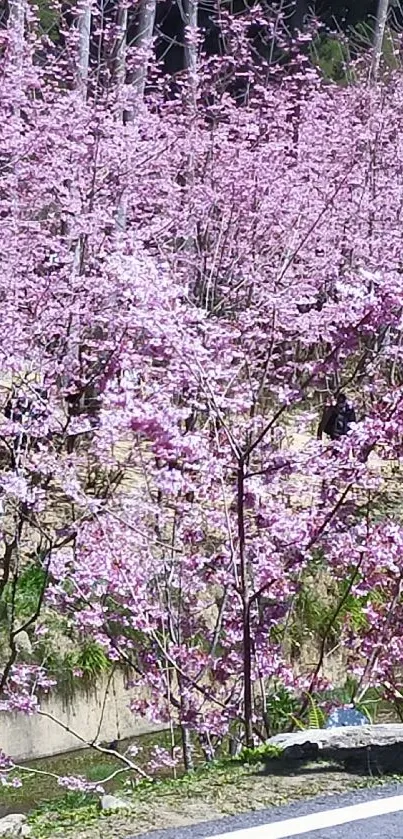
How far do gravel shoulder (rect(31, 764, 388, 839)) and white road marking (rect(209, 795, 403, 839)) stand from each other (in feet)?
0.58

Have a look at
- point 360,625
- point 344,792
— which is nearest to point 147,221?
point 360,625

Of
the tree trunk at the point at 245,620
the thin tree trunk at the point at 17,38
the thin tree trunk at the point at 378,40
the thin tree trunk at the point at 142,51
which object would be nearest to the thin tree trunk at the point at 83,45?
the thin tree trunk at the point at 142,51

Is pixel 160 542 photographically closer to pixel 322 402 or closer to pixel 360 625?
pixel 360 625

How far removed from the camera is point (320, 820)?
358 cm

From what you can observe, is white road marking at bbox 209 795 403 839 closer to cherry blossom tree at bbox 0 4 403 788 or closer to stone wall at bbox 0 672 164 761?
cherry blossom tree at bbox 0 4 403 788

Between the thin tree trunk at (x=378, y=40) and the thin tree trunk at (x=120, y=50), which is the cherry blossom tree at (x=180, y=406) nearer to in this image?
the thin tree trunk at (x=120, y=50)

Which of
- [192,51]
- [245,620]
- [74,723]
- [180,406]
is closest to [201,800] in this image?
[245,620]

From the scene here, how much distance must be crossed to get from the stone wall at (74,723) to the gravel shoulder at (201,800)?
4.03m

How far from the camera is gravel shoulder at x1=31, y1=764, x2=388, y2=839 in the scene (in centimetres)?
367

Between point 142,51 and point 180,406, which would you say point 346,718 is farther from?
point 142,51

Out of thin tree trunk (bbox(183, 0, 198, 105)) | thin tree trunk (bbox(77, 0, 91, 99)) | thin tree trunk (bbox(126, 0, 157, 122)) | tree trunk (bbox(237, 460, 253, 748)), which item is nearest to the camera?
tree trunk (bbox(237, 460, 253, 748))

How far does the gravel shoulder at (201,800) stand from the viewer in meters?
3.67

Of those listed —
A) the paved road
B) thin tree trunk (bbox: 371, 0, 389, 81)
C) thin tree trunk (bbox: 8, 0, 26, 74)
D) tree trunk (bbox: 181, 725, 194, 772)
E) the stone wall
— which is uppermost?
thin tree trunk (bbox: 371, 0, 389, 81)

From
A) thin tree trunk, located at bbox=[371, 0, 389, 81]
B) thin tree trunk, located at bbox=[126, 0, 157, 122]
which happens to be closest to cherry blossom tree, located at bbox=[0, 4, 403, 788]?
thin tree trunk, located at bbox=[126, 0, 157, 122]
